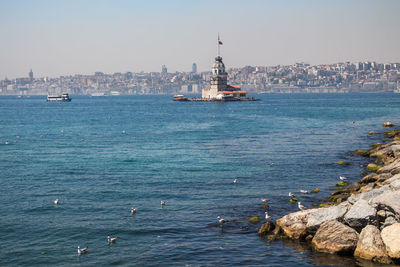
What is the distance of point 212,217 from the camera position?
65.4ft

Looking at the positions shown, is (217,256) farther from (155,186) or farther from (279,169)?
(279,169)

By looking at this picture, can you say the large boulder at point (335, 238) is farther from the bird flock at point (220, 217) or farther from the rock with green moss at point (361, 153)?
the rock with green moss at point (361, 153)

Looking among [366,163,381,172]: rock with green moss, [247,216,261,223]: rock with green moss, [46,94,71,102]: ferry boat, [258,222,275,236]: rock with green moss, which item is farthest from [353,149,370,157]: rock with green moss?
[46,94,71,102]: ferry boat

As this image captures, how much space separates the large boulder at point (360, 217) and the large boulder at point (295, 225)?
61.3 inches

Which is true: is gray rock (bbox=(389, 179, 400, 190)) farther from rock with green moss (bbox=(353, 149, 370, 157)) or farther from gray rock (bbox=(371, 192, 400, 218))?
rock with green moss (bbox=(353, 149, 370, 157))

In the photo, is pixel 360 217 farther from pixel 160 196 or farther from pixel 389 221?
pixel 160 196

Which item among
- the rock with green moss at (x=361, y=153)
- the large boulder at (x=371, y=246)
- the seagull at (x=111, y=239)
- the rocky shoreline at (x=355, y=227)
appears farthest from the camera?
the rock with green moss at (x=361, y=153)

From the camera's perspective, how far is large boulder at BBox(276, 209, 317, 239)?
55.5ft

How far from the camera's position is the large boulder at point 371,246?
574 inches

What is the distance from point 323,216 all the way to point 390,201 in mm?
2304

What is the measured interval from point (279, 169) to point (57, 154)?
1795 centimetres

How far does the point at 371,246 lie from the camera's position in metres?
14.9

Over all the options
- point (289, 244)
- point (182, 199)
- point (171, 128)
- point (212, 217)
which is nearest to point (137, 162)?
point (182, 199)

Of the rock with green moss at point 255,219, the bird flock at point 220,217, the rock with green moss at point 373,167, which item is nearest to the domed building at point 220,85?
the rock with green moss at point 373,167
